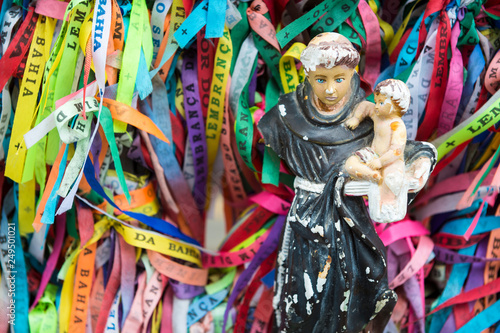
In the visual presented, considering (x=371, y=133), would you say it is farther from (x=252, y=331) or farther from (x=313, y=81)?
(x=252, y=331)

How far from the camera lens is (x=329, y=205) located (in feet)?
3.12

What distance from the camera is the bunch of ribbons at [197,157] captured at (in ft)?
3.65

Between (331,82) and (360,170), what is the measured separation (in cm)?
14

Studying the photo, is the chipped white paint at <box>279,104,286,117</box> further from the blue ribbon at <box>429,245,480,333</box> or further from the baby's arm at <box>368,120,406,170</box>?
the blue ribbon at <box>429,245,480,333</box>

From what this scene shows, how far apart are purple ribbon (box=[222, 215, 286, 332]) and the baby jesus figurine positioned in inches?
13.1

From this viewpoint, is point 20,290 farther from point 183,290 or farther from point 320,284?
point 320,284

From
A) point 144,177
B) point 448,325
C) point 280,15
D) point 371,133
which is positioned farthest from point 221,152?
point 448,325

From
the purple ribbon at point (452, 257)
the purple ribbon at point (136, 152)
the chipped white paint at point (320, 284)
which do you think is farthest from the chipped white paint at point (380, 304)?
the purple ribbon at point (136, 152)

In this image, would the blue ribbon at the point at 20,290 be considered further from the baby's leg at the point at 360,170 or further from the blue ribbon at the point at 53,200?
the baby's leg at the point at 360,170

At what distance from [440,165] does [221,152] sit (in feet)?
1.46

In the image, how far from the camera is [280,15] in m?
1.21

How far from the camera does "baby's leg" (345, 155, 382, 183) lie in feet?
2.90

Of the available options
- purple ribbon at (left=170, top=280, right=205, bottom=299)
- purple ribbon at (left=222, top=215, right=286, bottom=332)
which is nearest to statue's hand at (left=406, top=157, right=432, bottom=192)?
purple ribbon at (left=222, top=215, right=286, bottom=332)

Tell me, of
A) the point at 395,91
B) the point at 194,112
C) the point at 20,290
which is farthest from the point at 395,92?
the point at 20,290
